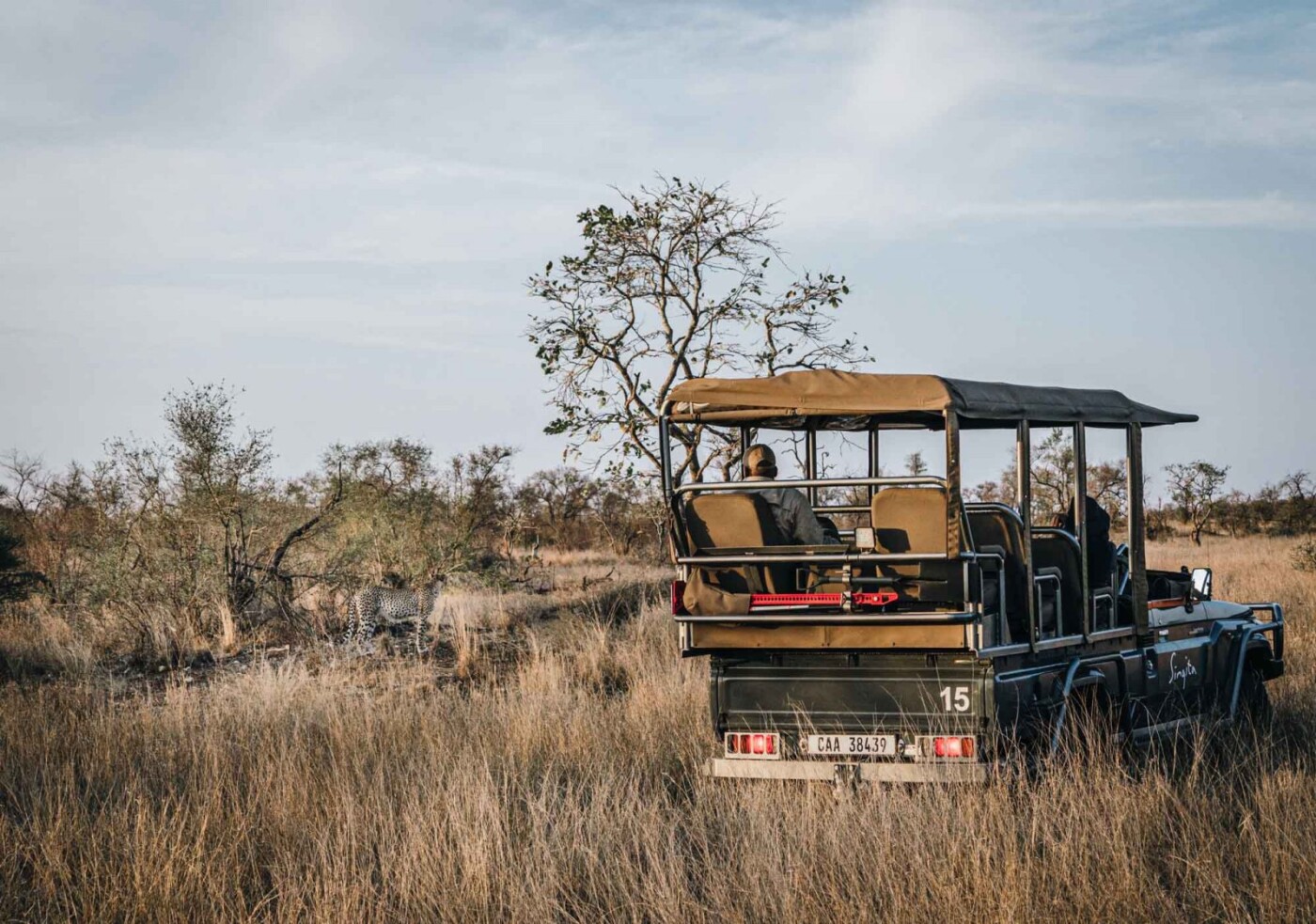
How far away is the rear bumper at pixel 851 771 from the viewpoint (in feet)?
20.8

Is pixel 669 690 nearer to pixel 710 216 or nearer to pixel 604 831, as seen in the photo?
pixel 604 831

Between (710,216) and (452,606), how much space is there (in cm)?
578

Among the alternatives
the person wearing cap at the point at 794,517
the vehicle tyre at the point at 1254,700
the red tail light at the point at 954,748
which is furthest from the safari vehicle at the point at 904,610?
the vehicle tyre at the point at 1254,700

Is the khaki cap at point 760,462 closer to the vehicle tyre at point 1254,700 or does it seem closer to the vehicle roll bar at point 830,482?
the vehicle roll bar at point 830,482

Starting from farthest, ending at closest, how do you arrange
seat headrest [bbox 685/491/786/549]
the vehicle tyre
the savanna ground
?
the vehicle tyre, seat headrest [bbox 685/491/786/549], the savanna ground

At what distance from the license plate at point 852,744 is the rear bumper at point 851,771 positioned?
6 cm

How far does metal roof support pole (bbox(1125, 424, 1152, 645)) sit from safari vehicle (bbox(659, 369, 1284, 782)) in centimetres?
2

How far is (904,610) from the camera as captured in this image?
21.6 feet

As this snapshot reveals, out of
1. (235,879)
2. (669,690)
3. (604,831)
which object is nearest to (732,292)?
(669,690)

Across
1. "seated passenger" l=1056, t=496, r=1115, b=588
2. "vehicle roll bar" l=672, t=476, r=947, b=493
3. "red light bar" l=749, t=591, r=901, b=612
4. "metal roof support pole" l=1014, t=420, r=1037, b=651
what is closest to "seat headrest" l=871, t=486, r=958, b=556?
"vehicle roll bar" l=672, t=476, r=947, b=493

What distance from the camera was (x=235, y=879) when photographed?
5.66m

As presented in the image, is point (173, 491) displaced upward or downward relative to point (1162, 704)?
upward

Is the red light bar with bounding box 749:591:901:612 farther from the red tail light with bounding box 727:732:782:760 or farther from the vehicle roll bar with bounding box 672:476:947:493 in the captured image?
the red tail light with bounding box 727:732:782:760

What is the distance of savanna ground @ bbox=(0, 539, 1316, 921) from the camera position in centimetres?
513
